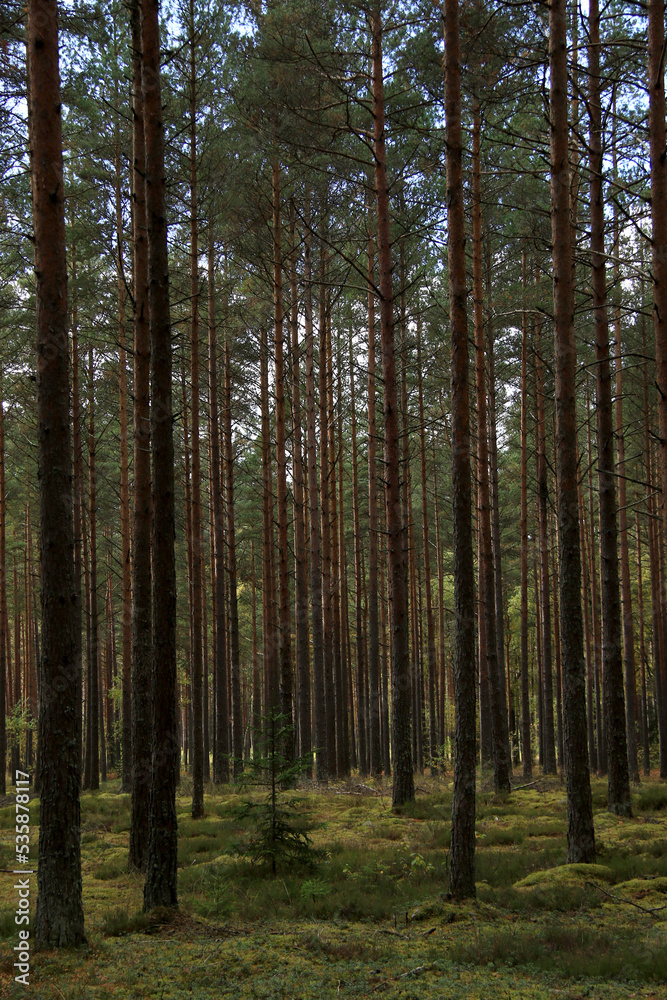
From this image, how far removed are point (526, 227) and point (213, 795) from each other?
14435 millimetres

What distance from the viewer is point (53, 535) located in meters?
5.74

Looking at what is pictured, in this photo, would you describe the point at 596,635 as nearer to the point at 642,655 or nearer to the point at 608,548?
the point at 642,655

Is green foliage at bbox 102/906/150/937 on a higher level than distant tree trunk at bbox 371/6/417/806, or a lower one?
lower

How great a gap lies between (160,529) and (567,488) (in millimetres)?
4599

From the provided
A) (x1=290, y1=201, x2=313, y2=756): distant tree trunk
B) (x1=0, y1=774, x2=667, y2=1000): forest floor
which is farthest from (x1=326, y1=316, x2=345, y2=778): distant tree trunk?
(x1=0, y1=774, x2=667, y2=1000): forest floor

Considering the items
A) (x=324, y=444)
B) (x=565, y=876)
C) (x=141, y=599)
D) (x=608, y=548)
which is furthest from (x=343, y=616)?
(x=565, y=876)

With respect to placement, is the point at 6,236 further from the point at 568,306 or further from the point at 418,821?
the point at 418,821

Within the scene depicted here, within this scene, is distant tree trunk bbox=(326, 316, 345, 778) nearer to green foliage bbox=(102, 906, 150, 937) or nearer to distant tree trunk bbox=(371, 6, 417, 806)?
distant tree trunk bbox=(371, 6, 417, 806)

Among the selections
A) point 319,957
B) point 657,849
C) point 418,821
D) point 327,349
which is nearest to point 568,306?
point 657,849

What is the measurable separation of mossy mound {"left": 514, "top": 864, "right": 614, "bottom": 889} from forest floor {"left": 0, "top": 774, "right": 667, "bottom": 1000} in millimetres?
20

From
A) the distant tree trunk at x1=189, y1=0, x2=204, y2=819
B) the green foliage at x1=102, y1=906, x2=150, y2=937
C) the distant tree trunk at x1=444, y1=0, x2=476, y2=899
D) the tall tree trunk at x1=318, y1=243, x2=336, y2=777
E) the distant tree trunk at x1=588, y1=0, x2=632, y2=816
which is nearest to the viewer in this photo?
the green foliage at x1=102, y1=906, x2=150, y2=937

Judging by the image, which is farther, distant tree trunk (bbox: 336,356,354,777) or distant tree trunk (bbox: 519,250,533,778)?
distant tree trunk (bbox: 336,356,354,777)

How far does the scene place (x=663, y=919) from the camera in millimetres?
6074

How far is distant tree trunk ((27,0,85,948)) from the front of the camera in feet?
17.8
